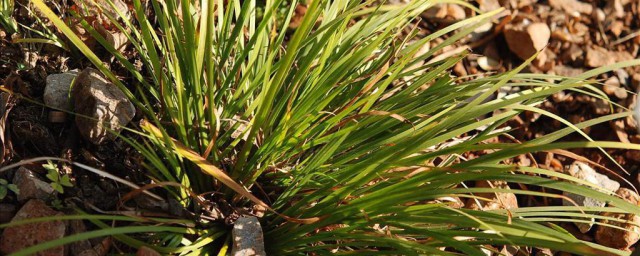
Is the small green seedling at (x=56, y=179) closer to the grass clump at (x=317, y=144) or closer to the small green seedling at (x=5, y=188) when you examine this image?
the small green seedling at (x=5, y=188)

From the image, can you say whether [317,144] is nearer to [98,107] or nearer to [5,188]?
[98,107]

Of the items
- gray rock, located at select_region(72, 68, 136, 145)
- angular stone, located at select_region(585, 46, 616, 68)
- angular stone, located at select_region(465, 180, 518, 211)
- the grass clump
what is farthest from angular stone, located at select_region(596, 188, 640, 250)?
gray rock, located at select_region(72, 68, 136, 145)

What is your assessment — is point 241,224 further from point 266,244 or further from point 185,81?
point 185,81

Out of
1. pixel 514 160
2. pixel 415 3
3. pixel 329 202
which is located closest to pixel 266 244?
pixel 329 202

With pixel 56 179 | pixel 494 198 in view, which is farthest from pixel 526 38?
pixel 56 179

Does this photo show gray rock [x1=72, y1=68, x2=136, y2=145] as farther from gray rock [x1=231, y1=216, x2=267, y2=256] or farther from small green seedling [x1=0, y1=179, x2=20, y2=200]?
gray rock [x1=231, y1=216, x2=267, y2=256]
